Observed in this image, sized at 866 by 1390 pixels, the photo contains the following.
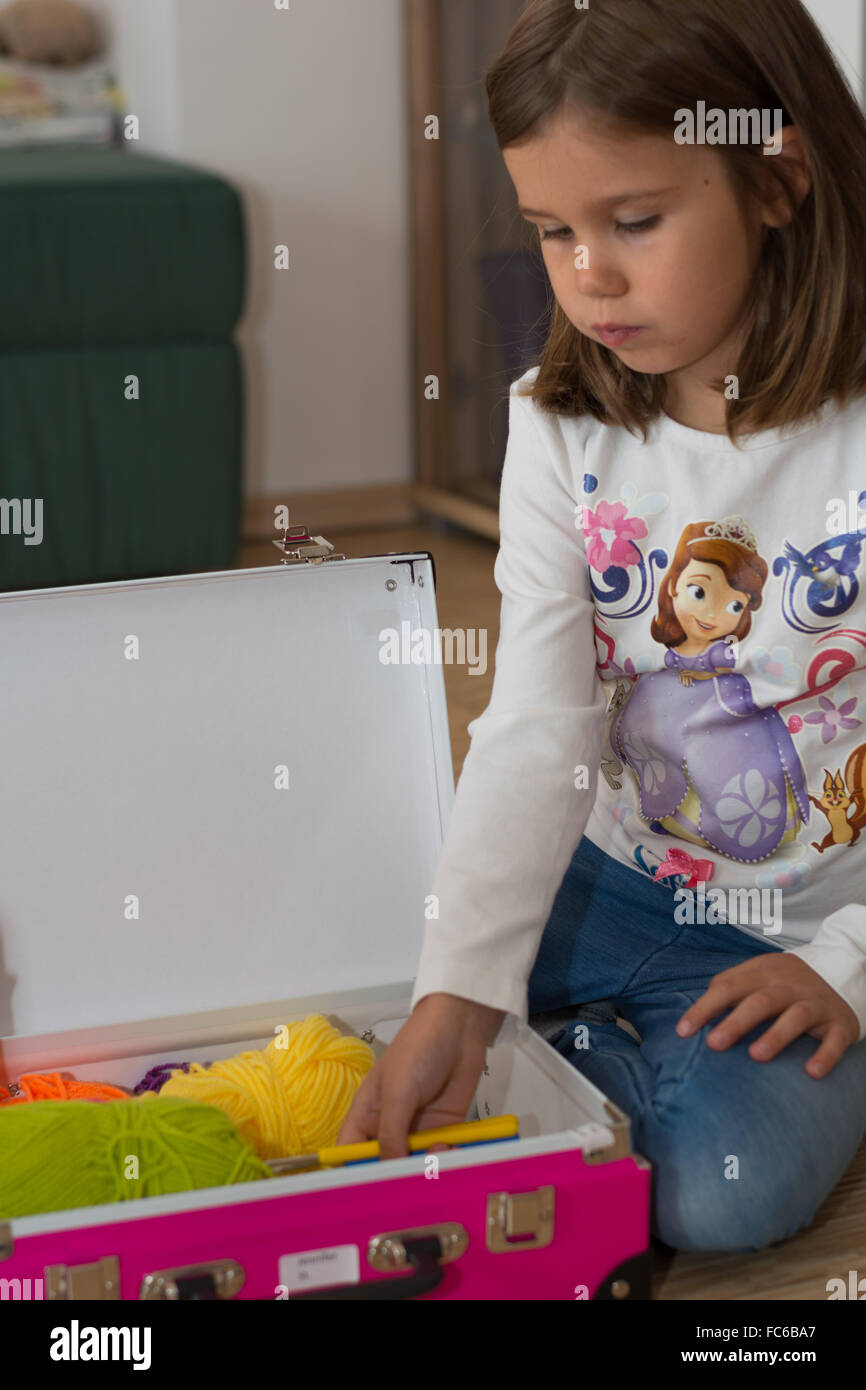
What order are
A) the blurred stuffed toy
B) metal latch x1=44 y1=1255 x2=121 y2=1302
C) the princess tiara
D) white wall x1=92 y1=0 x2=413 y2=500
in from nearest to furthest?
metal latch x1=44 y1=1255 x2=121 y2=1302, the princess tiara, white wall x1=92 y1=0 x2=413 y2=500, the blurred stuffed toy

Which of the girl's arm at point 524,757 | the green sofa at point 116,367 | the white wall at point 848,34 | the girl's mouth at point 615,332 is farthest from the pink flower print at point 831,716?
the green sofa at point 116,367

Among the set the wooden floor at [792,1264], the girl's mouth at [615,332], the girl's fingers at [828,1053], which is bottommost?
the wooden floor at [792,1264]

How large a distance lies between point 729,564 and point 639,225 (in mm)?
187

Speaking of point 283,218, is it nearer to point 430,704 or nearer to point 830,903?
point 430,704

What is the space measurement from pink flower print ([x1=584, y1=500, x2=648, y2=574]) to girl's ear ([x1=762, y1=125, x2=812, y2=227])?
161mm

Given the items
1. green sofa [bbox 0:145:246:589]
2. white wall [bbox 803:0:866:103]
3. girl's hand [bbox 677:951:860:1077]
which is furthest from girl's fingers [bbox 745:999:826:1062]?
green sofa [bbox 0:145:246:589]

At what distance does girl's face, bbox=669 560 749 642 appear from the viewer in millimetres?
773

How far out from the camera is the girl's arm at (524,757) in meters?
0.71

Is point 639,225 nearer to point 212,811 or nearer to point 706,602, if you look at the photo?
point 706,602

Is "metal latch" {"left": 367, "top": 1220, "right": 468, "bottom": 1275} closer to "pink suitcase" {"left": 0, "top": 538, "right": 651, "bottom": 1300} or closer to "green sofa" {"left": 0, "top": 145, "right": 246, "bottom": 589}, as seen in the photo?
"pink suitcase" {"left": 0, "top": 538, "right": 651, "bottom": 1300}

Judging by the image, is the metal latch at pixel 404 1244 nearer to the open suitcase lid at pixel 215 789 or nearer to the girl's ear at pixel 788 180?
the open suitcase lid at pixel 215 789

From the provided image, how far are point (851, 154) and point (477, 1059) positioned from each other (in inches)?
17.7

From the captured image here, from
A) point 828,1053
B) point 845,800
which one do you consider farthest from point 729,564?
point 828,1053

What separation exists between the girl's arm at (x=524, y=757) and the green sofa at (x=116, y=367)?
1017 millimetres
